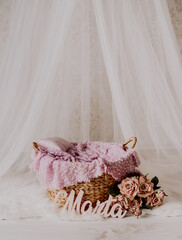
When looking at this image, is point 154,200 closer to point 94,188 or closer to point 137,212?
point 137,212

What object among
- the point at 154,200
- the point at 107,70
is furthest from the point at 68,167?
the point at 107,70

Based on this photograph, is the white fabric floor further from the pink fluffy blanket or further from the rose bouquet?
the pink fluffy blanket

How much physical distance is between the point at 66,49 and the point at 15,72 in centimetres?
54

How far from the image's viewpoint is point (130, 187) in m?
1.46

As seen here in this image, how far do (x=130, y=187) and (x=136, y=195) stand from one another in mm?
85

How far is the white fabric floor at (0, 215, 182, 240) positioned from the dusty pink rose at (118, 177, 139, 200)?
0.13 m

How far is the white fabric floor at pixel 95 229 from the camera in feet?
4.17

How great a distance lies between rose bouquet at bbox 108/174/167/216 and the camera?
4.78ft

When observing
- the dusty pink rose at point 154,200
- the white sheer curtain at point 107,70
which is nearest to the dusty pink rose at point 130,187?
the dusty pink rose at point 154,200

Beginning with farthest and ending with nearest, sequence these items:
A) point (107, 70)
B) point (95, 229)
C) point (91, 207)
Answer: point (107, 70) → point (91, 207) → point (95, 229)

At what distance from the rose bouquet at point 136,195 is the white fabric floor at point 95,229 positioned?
0.21 feet

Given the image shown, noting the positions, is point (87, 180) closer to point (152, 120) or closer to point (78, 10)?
point (152, 120)

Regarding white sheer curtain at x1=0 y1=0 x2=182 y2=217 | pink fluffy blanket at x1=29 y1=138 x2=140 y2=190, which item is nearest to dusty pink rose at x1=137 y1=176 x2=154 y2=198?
pink fluffy blanket at x1=29 y1=138 x2=140 y2=190

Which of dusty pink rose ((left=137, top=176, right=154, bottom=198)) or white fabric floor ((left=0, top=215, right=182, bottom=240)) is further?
dusty pink rose ((left=137, top=176, right=154, bottom=198))
